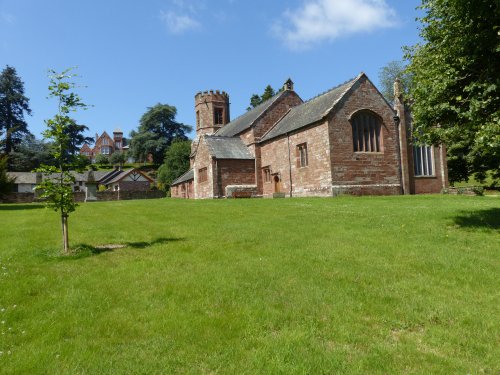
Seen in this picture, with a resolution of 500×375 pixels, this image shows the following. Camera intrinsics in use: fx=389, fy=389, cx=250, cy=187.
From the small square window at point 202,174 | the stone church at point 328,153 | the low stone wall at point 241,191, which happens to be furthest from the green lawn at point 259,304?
the small square window at point 202,174

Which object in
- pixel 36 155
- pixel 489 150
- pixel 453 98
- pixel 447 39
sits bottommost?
pixel 489 150

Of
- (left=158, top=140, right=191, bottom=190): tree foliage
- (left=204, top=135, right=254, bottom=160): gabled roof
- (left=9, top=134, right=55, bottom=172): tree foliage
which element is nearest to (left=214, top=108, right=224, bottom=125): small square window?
(left=158, top=140, right=191, bottom=190): tree foliage

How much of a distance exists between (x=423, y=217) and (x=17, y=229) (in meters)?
14.6

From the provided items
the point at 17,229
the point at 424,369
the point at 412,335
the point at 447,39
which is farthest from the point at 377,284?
the point at 17,229

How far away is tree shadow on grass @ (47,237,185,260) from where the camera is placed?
31.3ft

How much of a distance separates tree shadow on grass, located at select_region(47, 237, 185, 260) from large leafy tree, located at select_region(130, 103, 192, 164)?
81.4m

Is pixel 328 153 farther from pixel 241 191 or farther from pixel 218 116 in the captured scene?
pixel 218 116

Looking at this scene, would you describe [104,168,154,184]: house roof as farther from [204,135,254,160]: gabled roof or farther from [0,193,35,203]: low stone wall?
[204,135,254,160]: gabled roof

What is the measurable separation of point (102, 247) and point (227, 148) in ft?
92.5

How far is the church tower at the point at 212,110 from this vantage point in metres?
59.3

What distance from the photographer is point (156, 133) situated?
93375mm

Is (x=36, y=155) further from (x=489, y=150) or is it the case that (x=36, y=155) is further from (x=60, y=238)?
(x=489, y=150)

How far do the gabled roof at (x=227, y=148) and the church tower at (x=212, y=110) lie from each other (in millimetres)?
19646

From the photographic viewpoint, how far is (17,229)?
1434 centimetres
